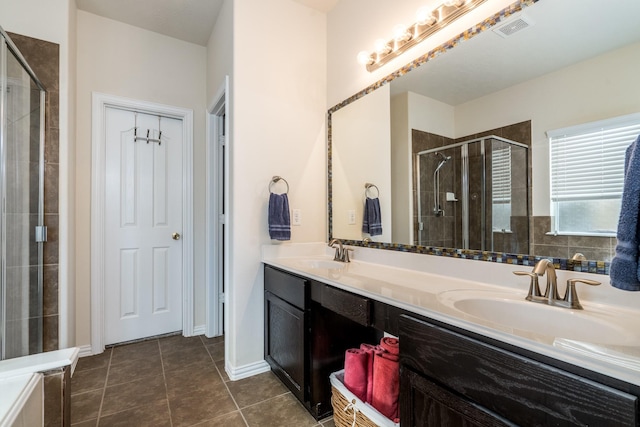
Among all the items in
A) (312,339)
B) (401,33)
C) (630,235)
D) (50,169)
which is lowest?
(312,339)

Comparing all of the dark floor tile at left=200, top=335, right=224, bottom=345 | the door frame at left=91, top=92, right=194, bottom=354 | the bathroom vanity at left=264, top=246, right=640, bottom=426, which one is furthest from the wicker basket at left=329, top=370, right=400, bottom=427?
the door frame at left=91, top=92, right=194, bottom=354

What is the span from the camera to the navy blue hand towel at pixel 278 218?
2.06 m

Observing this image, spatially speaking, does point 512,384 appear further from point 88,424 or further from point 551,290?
point 88,424

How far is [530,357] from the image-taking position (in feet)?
2.34

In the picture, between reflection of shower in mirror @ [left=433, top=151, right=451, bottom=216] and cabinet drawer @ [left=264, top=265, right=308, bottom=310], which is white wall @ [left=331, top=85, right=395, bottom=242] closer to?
reflection of shower in mirror @ [left=433, top=151, right=451, bottom=216]

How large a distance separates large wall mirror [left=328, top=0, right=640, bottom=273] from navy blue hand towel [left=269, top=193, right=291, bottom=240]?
54cm

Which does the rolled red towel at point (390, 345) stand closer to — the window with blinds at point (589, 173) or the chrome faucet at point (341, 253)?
the chrome faucet at point (341, 253)

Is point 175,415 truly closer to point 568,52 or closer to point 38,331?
point 38,331

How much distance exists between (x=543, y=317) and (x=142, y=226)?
2852mm

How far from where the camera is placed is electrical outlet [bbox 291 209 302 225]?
2.25 metres

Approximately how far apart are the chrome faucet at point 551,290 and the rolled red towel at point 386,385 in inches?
24.7

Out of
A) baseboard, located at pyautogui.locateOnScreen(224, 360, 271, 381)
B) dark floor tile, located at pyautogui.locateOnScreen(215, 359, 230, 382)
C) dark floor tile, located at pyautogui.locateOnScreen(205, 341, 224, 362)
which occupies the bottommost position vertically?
dark floor tile, located at pyautogui.locateOnScreen(205, 341, 224, 362)

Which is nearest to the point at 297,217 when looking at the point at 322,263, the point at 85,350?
the point at 322,263

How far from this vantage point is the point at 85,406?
5.60 feet
